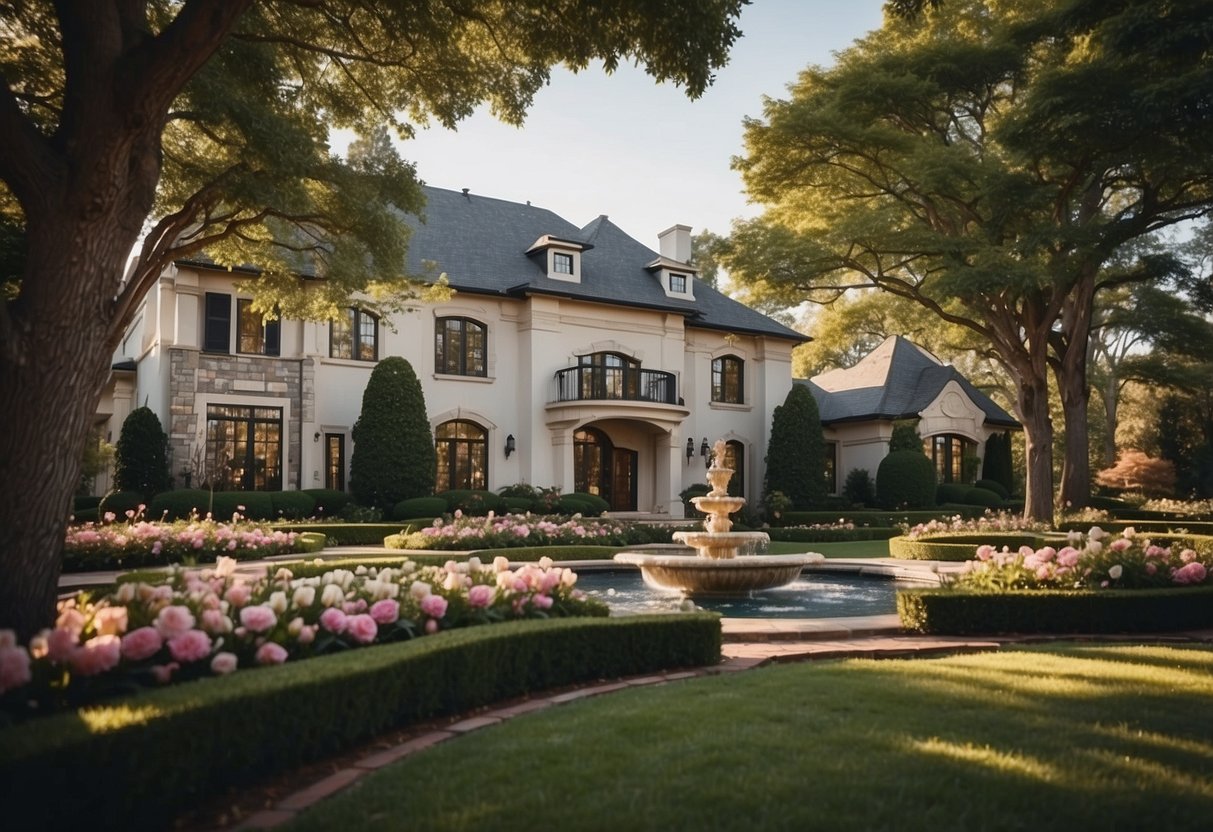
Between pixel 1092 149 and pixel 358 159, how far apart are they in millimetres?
15426

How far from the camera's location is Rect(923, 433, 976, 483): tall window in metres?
32.8

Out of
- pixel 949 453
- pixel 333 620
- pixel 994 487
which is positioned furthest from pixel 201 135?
pixel 994 487

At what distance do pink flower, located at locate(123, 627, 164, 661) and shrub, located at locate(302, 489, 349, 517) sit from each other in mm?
18478

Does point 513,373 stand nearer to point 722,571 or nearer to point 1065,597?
point 722,571

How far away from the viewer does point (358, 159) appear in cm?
1490

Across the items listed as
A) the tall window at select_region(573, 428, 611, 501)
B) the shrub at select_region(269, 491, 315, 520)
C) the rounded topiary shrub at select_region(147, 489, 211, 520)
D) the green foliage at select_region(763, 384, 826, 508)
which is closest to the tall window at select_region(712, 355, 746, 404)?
the green foliage at select_region(763, 384, 826, 508)

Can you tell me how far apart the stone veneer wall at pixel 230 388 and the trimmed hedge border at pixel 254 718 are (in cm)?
1819

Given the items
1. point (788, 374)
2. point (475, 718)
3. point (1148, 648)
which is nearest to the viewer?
point (475, 718)

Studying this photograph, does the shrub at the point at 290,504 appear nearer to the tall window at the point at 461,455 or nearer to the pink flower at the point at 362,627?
the tall window at the point at 461,455

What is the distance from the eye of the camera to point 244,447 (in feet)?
74.2

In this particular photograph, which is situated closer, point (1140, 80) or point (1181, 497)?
point (1140, 80)

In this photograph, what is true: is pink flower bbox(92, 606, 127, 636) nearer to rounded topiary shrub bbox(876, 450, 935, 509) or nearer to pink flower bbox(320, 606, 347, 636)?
pink flower bbox(320, 606, 347, 636)

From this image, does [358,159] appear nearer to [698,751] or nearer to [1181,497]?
[698,751]

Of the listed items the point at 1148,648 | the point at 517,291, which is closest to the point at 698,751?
the point at 1148,648
